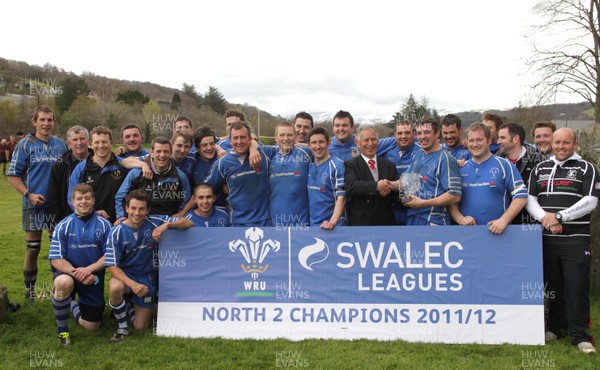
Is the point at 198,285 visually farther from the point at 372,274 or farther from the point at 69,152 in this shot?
the point at 69,152

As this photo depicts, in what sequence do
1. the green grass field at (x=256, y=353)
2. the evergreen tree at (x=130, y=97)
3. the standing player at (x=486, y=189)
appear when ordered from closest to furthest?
1. the green grass field at (x=256, y=353)
2. the standing player at (x=486, y=189)
3. the evergreen tree at (x=130, y=97)

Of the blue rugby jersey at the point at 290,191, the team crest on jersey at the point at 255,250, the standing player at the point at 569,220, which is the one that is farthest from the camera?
the blue rugby jersey at the point at 290,191

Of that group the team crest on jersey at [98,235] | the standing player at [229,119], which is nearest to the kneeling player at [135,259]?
the team crest on jersey at [98,235]

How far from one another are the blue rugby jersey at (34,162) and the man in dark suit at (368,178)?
420cm

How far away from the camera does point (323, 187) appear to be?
18.4 feet

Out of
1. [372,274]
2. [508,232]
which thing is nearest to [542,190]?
[508,232]

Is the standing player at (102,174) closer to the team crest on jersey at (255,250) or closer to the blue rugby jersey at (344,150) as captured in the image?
the team crest on jersey at (255,250)

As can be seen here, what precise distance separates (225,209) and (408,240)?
2.35 metres

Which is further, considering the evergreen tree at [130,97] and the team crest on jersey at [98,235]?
the evergreen tree at [130,97]

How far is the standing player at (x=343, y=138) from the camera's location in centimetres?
628

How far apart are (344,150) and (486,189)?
194 cm

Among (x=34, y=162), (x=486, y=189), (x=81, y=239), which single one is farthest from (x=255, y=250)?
(x=34, y=162)

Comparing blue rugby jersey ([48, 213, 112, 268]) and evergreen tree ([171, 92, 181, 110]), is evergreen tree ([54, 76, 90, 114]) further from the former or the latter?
blue rugby jersey ([48, 213, 112, 268])

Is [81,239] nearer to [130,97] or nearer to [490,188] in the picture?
[490,188]
